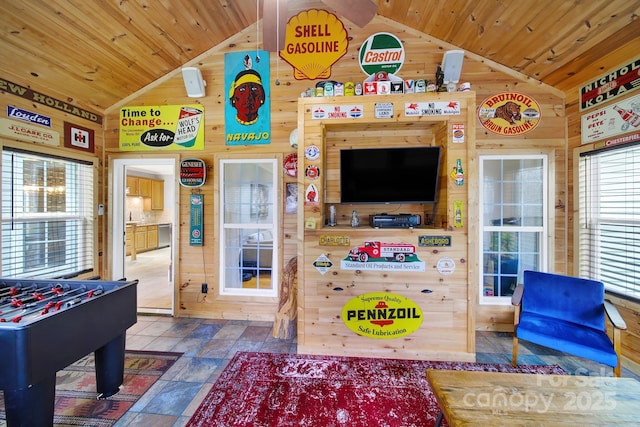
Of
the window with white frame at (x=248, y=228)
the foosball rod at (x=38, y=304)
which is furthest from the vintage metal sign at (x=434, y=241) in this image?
the foosball rod at (x=38, y=304)

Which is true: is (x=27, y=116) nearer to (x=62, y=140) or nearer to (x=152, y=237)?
(x=62, y=140)

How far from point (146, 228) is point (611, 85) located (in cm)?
937

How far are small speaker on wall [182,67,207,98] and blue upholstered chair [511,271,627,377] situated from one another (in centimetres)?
420

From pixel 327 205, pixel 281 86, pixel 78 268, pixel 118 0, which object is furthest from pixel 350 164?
pixel 78 268

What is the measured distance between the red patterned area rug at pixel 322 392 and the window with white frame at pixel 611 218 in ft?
3.66

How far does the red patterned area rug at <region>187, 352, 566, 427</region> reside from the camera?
177cm

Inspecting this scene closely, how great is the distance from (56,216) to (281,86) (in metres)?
2.99

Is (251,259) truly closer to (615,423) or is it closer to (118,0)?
(118,0)

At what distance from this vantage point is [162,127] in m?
3.45

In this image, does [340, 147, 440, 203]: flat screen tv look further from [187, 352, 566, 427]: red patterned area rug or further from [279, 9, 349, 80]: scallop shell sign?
[187, 352, 566, 427]: red patterned area rug

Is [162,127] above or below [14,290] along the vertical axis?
above

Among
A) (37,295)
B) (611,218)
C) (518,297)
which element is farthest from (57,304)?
(611,218)

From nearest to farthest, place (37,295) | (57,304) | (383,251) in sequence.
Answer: (57,304) → (37,295) → (383,251)

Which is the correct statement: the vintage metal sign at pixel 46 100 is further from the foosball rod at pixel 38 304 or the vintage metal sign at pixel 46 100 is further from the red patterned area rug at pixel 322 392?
the red patterned area rug at pixel 322 392
